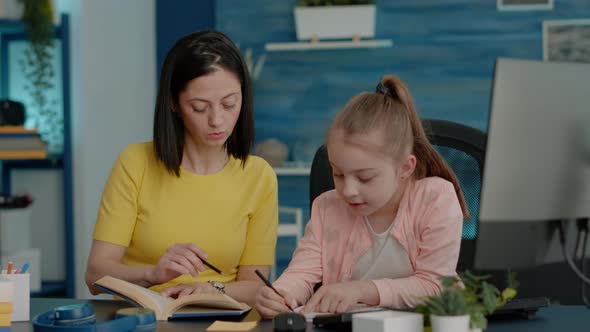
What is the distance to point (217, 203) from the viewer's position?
203 centimetres

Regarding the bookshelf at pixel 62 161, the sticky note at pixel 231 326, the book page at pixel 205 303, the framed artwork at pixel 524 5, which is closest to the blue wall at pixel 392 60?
the framed artwork at pixel 524 5

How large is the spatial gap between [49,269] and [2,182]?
1.50ft

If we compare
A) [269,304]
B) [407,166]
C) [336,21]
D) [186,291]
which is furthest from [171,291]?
[336,21]

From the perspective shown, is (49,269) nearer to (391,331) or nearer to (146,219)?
(146,219)

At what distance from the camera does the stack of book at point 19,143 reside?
3.71 m

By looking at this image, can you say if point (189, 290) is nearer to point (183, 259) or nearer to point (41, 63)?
point (183, 259)

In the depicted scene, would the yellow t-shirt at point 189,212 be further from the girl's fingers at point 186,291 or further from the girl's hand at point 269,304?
the girl's hand at point 269,304

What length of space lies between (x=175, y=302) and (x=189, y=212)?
21.5 inches

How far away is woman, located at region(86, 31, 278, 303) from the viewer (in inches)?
74.5

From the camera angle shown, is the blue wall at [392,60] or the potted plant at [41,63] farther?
the blue wall at [392,60]

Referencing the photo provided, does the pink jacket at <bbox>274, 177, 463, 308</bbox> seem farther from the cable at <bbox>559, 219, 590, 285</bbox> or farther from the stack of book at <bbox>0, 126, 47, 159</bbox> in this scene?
the stack of book at <bbox>0, 126, 47, 159</bbox>

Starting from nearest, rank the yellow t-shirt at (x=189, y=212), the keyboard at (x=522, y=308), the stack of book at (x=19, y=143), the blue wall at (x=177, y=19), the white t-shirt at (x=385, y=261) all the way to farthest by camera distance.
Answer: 1. the keyboard at (x=522, y=308)
2. the white t-shirt at (x=385, y=261)
3. the yellow t-shirt at (x=189, y=212)
4. the stack of book at (x=19, y=143)
5. the blue wall at (x=177, y=19)

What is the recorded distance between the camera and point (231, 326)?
54.6 inches

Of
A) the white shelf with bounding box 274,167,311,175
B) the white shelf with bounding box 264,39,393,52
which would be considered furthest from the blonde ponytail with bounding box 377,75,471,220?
the white shelf with bounding box 264,39,393,52
